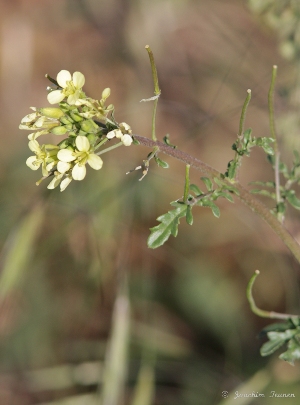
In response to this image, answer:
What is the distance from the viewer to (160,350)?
217 cm

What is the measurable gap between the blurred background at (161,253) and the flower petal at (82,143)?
947mm

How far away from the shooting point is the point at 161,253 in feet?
8.14

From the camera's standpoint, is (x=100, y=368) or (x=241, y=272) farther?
(x=241, y=272)

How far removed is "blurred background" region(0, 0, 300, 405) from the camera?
1876 mm

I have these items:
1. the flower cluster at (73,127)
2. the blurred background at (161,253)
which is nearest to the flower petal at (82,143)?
the flower cluster at (73,127)

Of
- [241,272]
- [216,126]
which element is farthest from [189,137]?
[241,272]

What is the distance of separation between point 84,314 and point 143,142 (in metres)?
1.46

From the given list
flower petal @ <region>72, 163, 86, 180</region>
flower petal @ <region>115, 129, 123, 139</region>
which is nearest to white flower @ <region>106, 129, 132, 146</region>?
flower petal @ <region>115, 129, 123, 139</region>

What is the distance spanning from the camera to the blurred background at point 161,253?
6.15ft

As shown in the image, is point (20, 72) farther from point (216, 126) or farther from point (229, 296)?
point (229, 296)

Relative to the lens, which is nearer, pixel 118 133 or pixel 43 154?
pixel 118 133

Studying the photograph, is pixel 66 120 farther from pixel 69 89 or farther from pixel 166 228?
pixel 166 228

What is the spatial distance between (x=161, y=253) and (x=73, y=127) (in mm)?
1502

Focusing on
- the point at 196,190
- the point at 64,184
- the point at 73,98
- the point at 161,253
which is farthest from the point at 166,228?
the point at 161,253
